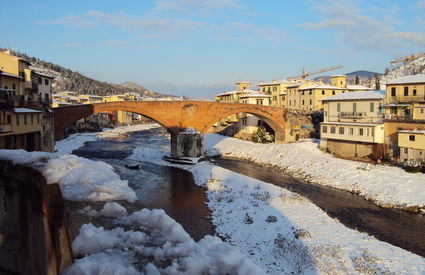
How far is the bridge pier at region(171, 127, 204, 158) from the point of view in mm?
44844

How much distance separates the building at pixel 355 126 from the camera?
118 feet

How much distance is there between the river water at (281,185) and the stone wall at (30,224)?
5733 mm

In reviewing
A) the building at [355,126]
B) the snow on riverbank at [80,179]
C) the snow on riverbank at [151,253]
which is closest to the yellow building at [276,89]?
the building at [355,126]

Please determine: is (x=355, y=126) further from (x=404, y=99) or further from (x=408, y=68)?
(x=408, y=68)

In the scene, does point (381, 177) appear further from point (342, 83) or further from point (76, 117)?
point (342, 83)

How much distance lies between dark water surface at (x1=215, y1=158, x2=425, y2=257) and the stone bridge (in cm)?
1976

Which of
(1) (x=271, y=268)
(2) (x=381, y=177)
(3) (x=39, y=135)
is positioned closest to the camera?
(1) (x=271, y=268)

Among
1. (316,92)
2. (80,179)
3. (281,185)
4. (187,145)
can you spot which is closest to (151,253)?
(80,179)

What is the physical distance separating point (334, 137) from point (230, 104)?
17.8 meters

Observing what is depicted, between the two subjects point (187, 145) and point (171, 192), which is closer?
point (171, 192)

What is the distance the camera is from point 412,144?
102 ft

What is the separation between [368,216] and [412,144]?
13.5m

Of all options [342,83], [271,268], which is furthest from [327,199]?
[342,83]

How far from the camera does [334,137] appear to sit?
4069 centimetres
